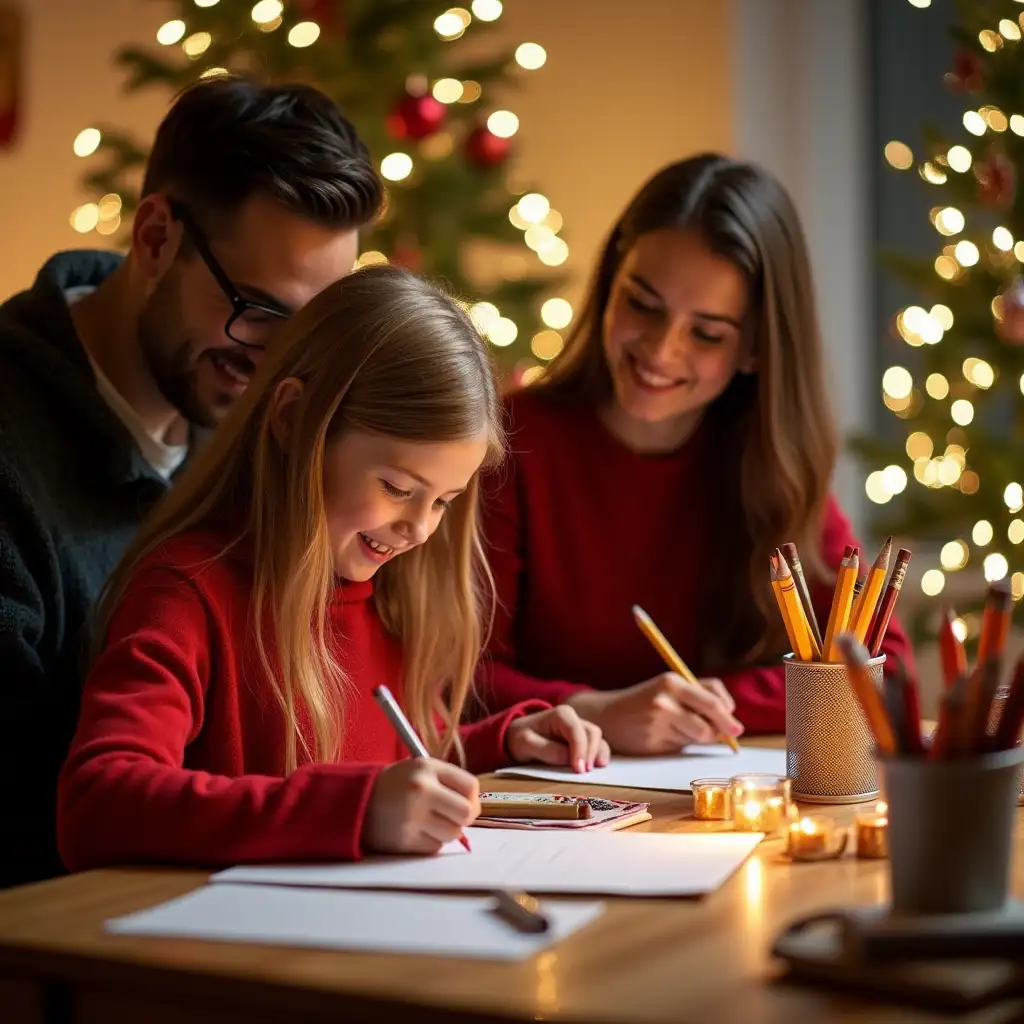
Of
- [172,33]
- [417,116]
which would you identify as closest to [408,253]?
[417,116]

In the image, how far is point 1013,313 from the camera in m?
2.52

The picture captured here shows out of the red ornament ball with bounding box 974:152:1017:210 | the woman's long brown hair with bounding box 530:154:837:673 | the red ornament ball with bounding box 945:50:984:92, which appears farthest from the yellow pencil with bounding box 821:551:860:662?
the red ornament ball with bounding box 945:50:984:92

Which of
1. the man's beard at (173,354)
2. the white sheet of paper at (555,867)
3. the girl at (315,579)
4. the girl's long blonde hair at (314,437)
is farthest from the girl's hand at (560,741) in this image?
the man's beard at (173,354)

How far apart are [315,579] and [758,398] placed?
2.33 ft

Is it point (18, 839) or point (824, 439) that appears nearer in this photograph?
point (18, 839)

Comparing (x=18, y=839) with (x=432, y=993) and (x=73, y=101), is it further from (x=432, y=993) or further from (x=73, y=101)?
(x=73, y=101)

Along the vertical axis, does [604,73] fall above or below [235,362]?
above

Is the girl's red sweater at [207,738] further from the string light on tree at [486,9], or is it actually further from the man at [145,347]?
the string light on tree at [486,9]

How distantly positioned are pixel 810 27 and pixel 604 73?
19.7 inches

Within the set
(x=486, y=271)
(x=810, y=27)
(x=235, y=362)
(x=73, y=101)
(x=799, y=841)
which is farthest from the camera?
(x=73, y=101)

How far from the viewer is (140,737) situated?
3.77 ft

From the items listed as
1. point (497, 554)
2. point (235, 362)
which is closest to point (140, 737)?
point (235, 362)

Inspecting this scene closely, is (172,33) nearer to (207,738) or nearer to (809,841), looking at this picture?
(207,738)

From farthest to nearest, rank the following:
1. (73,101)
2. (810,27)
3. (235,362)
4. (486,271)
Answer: (73,101), (486,271), (810,27), (235,362)
